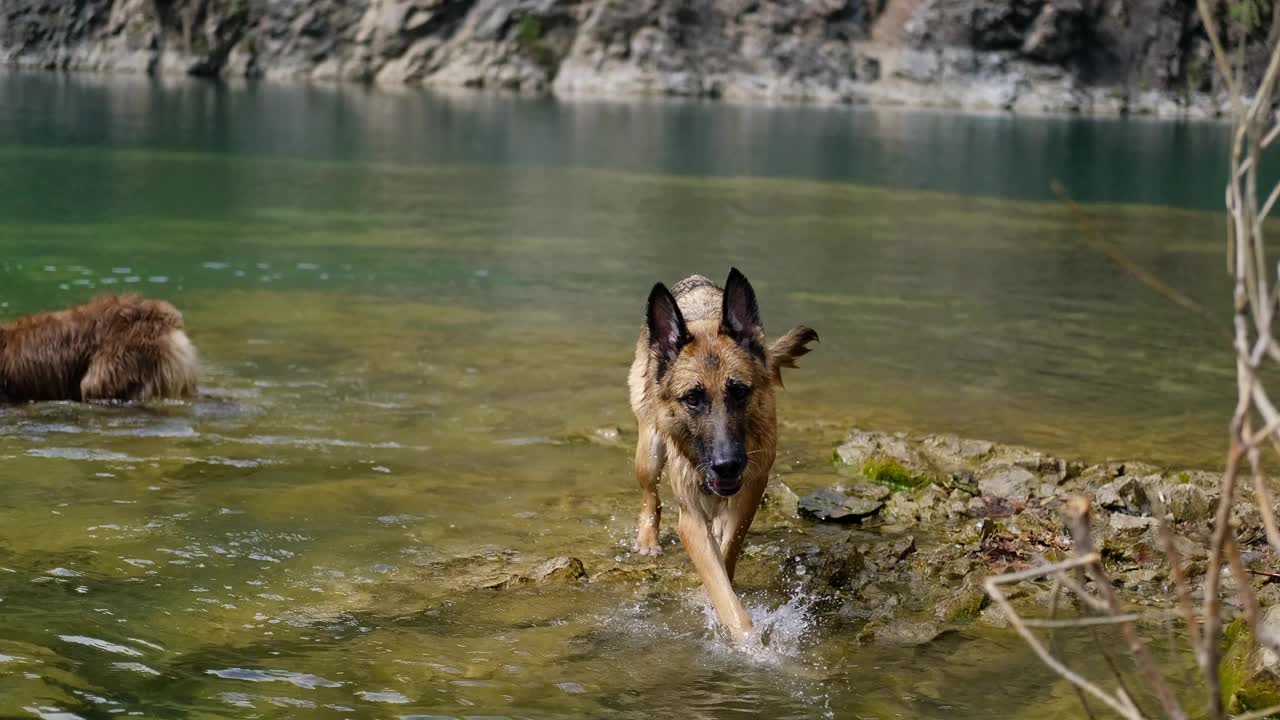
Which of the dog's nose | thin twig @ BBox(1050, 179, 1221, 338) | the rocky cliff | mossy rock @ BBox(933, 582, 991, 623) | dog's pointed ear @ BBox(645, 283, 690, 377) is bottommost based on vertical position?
mossy rock @ BBox(933, 582, 991, 623)

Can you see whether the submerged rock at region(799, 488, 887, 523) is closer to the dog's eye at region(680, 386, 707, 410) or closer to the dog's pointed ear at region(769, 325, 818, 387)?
the dog's pointed ear at region(769, 325, 818, 387)

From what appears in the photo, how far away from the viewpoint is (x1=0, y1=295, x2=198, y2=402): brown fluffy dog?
10.6 m

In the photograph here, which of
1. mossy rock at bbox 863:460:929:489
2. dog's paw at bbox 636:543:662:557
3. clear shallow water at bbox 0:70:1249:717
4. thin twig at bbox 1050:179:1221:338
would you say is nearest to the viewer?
thin twig at bbox 1050:179:1221:338

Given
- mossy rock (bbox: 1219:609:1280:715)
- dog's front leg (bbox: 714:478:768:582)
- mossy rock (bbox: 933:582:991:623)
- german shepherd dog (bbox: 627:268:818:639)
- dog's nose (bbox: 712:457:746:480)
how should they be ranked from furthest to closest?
Answer: dog's front leg (bbox: 714:478:768:582) < mossy rock (bbox: 933:582:991:623) < german shepherd dog (bbox: 627:268:818:639) < dog's nose (bbox: 712:457:746:480) < mossy rock (bbox: 1219:609:1280:715)

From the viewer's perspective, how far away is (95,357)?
35.4 feet

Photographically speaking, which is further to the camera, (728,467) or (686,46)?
(686,46)

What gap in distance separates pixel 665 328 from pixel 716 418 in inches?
23.7

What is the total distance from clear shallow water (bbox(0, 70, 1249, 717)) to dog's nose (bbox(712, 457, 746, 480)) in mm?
880

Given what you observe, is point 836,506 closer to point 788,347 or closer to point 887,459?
point 887,459

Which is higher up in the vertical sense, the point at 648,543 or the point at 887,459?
the point at 887,459

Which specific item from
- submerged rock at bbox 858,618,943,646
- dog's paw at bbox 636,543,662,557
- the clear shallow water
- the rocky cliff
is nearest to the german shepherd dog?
the clear shallow water

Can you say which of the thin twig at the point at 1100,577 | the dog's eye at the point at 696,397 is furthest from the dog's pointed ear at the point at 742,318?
the thin twig at the point at 1100,577

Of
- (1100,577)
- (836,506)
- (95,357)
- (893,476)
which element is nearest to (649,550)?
(836,506)

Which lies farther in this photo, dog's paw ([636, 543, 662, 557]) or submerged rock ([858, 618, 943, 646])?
dog's paw ([636, 543, 662, 557])
